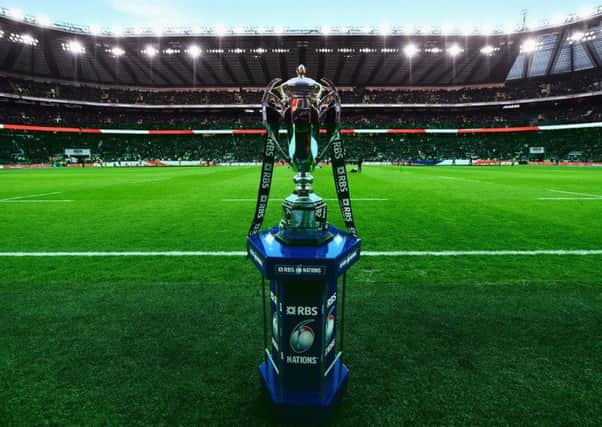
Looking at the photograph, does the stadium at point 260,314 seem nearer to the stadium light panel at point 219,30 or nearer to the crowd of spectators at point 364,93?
the stadium light panel at point 219,30

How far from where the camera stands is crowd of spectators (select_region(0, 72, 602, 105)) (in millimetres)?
50344

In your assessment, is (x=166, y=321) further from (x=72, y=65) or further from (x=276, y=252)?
(x=72, y=65)

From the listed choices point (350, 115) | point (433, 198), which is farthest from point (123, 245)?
point (350, 115)

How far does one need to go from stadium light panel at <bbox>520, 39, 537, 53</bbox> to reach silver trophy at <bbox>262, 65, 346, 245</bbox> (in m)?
59.8

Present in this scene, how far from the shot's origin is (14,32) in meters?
42.2

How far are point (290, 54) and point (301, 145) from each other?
178 feet

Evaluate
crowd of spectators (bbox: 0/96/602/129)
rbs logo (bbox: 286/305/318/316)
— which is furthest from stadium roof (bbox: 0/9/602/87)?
rbs logo (bbox: 286/305/318/316)

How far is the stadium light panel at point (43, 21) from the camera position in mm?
41450

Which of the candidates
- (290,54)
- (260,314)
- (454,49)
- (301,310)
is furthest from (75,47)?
(301,310)

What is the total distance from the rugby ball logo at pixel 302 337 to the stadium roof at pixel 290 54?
49627mm

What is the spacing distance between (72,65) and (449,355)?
212ft

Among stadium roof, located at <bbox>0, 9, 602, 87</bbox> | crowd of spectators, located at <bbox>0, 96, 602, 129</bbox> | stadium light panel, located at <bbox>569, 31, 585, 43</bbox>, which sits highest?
stadium light panel, located at <bbox>569, 31, 585, 43</bbox>

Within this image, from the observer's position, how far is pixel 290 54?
50.8m

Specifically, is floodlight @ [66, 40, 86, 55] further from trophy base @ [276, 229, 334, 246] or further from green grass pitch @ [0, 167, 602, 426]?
trophy base @ [276, 229, 334, 246]
